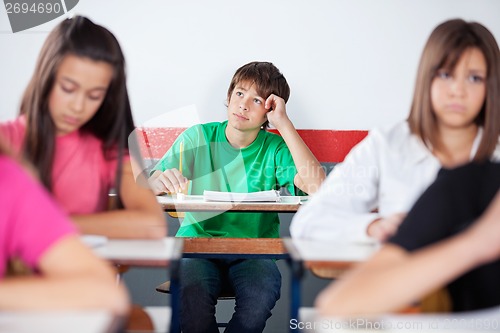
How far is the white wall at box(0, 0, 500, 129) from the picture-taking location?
3283mm

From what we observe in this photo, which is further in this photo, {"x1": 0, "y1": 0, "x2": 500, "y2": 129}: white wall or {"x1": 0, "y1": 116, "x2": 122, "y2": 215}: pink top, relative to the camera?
{"x1": 0, "y1": 0, "x2": 500, "y2": 129}: white wall

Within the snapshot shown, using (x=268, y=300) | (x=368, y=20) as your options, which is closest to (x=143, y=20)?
(x=368, y=20)

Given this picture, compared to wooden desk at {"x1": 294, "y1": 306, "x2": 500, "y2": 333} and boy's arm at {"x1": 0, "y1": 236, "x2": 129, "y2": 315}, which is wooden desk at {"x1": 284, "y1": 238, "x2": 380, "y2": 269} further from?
boy's arm at {"x1": 0, "y1": 236, "x2": 129, "y2": 315}

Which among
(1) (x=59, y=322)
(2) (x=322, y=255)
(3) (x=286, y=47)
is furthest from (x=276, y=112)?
(1) (x=59, y=322)

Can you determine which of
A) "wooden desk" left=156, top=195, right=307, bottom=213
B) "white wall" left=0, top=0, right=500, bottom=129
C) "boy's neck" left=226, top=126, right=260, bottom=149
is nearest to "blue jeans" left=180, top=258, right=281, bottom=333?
"wooden desk" left=156, top=195, right=307, bottom=213

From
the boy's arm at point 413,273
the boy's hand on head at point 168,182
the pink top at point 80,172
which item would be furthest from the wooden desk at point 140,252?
the boy's hand on head at point 168,182

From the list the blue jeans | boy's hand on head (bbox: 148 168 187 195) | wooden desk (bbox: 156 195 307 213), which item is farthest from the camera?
boy's hand on head (bbox: 148 168 187 195)

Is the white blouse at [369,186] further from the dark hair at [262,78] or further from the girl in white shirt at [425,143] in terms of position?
the dark hair at [262,78]

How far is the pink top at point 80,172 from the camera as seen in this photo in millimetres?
1477

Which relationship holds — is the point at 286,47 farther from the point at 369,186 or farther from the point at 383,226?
the point at 383,226

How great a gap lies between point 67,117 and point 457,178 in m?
0.86

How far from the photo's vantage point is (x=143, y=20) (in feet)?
10.9

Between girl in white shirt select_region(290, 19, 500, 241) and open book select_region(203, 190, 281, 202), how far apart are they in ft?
3.24

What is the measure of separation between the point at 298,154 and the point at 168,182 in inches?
21.6
